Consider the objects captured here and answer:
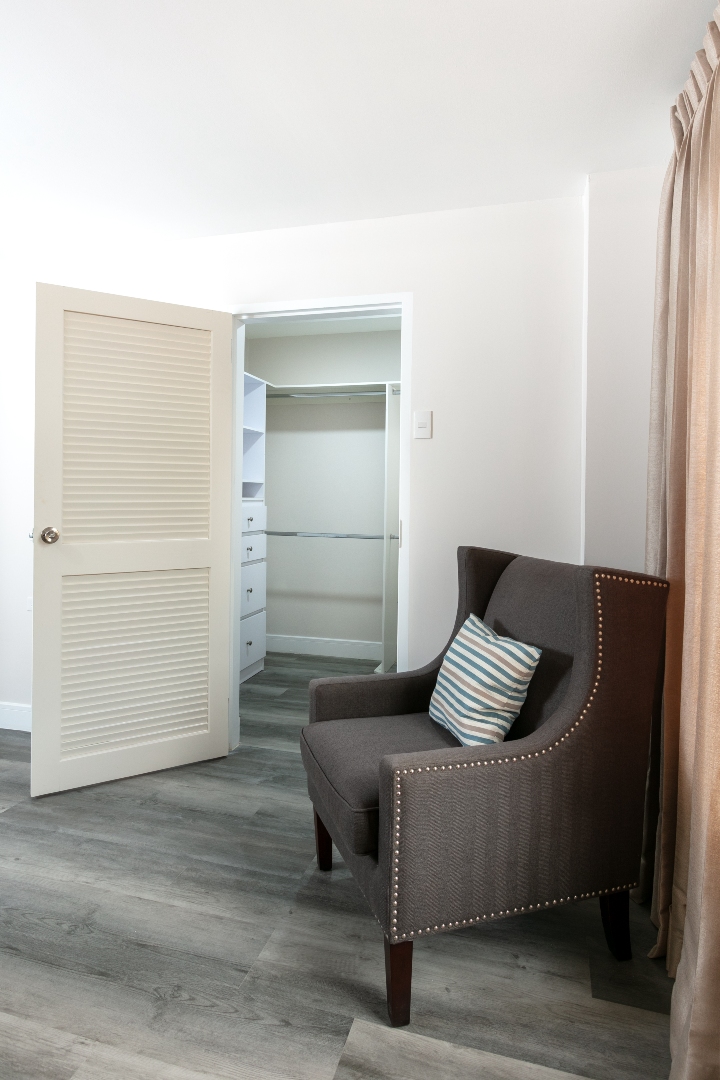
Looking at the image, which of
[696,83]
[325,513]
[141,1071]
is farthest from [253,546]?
[696,83]

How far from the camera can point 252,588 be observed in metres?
4.38

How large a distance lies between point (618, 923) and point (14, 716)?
3033 mm

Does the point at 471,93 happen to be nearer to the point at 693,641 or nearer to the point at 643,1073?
the point at 693,641

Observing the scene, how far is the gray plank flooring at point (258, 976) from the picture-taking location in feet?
4.47

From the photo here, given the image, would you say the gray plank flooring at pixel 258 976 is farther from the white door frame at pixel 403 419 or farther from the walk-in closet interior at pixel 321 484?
the walk-in closet interior at pixel 321 484

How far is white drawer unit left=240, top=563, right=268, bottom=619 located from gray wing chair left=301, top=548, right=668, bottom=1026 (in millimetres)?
2433

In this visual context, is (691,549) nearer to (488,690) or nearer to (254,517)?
(488,690)

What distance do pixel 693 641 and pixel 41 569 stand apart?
7.60 feet

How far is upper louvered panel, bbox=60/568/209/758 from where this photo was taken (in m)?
2.63

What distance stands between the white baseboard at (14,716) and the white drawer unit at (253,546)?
4.99ft

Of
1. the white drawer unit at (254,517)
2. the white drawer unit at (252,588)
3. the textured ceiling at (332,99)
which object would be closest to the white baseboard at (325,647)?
the white drawer unit at (252,588)

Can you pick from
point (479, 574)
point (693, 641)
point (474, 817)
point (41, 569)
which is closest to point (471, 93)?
point (479, 574)

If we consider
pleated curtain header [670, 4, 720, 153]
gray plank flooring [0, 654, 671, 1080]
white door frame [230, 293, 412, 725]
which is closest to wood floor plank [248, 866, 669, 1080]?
gray plank flooring [0, 654, 671, 1080]

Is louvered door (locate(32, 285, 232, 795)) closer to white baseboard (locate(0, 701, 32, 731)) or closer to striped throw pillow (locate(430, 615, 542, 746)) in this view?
white baseboard (locate(0, 701, 32, 731))
